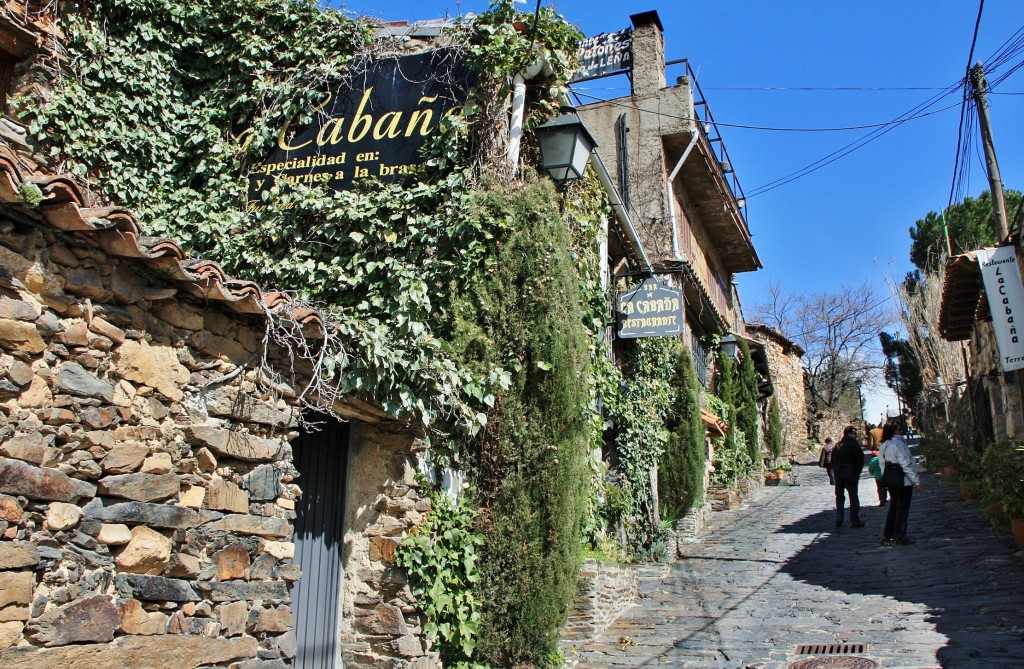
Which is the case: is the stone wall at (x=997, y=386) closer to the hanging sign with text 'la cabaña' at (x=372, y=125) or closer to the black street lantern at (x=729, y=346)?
the black street lantern at (x=729, y=346)

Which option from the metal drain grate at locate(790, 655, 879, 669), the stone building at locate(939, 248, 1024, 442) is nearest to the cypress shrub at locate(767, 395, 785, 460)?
the stone building at locate(939, 248, 1024, 442)

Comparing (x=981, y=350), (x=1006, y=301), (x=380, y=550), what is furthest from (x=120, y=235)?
(x=981, y=350)

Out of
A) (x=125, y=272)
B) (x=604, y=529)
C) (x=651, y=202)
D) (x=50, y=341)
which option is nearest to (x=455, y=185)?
(x=125, y=272)

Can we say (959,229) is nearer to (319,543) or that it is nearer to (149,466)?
(319,543)

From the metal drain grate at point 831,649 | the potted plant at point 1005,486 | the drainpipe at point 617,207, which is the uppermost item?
the drainpipe at point 617,207

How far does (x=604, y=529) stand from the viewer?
9.52 meters

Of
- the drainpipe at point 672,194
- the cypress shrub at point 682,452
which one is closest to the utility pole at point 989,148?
the cypress shrub at point 682,452

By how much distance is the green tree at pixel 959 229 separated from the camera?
23.3 meters

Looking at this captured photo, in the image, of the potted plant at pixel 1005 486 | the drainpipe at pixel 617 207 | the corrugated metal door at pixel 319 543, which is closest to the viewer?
the corrugated metal door at pixel 319 543

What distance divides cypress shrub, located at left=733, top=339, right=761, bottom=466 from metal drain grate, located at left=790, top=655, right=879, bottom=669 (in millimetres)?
13216

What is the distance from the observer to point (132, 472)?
160 inches

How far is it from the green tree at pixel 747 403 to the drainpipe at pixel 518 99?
13712 millimetres

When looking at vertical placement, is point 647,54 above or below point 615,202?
above

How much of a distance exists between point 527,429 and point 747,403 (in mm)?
14849
